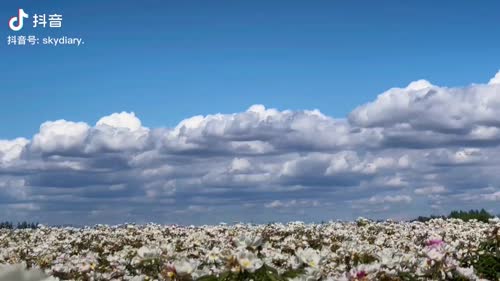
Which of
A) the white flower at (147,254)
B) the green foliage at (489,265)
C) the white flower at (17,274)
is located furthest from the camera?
the green foliage at (489,265)

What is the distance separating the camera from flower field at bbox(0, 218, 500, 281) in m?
5.36

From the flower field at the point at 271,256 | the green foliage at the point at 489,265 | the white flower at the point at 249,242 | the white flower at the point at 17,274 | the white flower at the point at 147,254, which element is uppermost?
the white flower at the point at 17,274

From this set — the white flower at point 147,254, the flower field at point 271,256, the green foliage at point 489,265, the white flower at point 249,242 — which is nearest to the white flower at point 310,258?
the flower field at point 271,256

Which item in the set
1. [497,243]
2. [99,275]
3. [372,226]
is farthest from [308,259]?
[372,226]

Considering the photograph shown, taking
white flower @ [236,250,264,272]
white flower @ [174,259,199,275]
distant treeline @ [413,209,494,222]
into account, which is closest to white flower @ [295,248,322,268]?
white flower @ [236,250,264,272]

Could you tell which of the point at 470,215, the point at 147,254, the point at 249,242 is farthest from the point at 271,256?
the point at 470,215

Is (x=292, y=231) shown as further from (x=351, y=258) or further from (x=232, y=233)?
(x=351, y=258)

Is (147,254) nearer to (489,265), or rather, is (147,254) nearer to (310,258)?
(310,258)

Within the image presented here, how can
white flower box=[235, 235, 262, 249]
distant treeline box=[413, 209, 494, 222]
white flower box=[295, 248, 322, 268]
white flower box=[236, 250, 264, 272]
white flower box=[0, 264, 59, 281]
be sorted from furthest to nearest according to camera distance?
distant treeline box=[413, 209, 494, 222]
white flower box=[295, 248, 322, 268]
white flower box=[235, 235, 262, 249]
white flower box=[236, 250, 264, 272]
white flower box=[0, 264, 59, 281]

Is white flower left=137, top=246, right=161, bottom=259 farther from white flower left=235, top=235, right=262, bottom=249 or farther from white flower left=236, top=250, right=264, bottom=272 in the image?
white flower left=236, top=250, right=264, bottom=272

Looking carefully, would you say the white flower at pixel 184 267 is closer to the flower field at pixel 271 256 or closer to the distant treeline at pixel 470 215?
the flower field at pixel 271 256

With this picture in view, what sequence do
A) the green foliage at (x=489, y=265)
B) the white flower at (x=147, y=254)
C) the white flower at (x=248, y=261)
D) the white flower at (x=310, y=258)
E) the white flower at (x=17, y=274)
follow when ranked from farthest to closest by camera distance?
the green foliage at (x=489, y=265) < the white flower at (x=147, y=254) < the white flower at (x=310, y=258) < the white flower at (x=248, y=261) < the white flower at (x=17, y=274)

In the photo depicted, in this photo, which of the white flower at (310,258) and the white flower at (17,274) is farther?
the white flower at (310,258)

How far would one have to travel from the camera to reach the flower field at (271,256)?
5.36 meters
